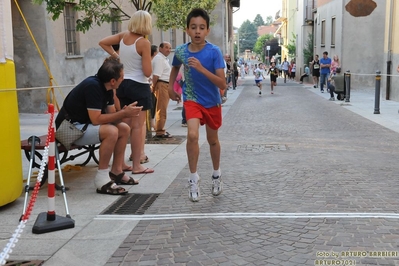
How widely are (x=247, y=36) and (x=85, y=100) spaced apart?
17610 cm

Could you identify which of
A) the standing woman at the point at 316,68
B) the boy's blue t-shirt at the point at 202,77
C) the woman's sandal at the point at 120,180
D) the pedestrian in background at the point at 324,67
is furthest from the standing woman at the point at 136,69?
the standing woman at the point at 316,68

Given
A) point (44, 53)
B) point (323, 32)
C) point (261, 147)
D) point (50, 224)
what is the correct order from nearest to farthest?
point (50, 224) → point (261, 147) → point (44, 53) → point (323, 32)

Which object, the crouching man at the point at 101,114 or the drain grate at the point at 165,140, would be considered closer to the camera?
the crouching man at the point at 101,114

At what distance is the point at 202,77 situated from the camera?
16.7 feet

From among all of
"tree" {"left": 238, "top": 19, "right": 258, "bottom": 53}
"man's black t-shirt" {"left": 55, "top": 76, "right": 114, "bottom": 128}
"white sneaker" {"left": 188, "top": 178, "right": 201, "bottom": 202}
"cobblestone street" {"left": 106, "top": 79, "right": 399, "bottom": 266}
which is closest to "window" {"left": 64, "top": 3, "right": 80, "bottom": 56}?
"cobblestone street" {"left": 106, "top": 79, "right": 399, "bottom": 266}

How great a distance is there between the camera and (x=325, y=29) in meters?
30.9

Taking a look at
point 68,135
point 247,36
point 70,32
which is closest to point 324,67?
point 70,32

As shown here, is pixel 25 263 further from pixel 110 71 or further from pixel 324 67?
pixel 324 67

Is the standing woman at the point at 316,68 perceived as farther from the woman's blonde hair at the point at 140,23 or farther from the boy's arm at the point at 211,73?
the boy's arm at the point at 211,73

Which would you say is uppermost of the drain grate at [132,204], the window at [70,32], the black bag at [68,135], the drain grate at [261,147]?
the window at [70,32]

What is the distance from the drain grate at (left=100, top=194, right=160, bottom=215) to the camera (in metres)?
4.77

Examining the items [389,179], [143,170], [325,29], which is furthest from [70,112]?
[325,29]

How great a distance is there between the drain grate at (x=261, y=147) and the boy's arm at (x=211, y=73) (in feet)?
11.1

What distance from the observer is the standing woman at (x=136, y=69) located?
6031 mm
